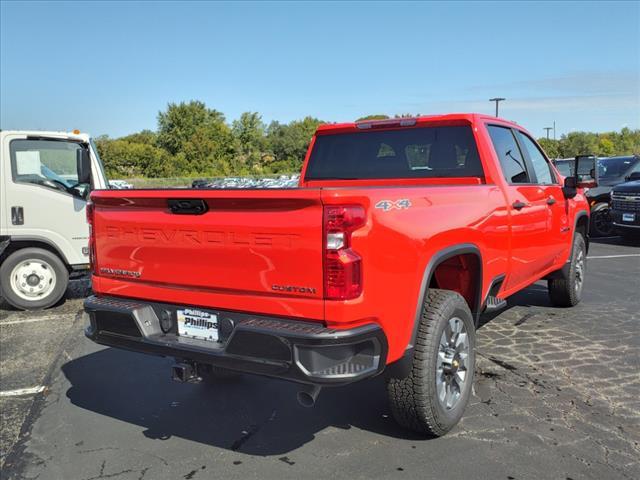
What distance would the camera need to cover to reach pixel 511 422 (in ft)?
12.1

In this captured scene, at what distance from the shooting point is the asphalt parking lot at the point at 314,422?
3.21m

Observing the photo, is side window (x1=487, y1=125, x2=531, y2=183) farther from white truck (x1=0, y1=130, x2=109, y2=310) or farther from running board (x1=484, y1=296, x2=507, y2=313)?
white truck (x1=0, y1=130, x2=109, y2=310)

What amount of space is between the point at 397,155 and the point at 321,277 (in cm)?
233

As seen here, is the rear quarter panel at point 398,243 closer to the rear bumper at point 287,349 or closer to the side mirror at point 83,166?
the rear bumper at point 287,349

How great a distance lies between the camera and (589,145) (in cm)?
6444

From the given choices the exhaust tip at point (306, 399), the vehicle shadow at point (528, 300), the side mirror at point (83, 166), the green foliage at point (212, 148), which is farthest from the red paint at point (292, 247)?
the green foliage at point (212, 148)

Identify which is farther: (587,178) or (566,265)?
(566,265)

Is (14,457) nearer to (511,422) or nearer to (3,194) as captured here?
(511,422)

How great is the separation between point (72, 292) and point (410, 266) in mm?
6917

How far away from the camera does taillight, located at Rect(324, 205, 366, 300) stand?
2686 millimetres

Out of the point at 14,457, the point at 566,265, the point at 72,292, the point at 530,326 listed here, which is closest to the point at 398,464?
the point at 14,457

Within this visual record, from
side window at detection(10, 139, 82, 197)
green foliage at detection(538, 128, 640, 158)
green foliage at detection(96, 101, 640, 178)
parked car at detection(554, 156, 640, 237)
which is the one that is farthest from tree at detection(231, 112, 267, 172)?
side window at detection(10, 139, 82, 197)

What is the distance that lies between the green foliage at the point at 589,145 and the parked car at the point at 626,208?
49567 mm

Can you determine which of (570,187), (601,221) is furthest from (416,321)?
(601,221)
